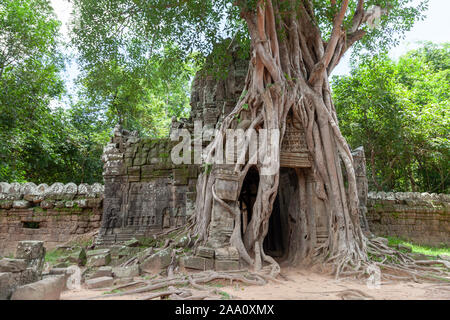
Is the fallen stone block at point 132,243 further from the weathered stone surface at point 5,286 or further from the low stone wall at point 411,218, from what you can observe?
the low stone wall at point 411,218

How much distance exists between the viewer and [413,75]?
395 inches

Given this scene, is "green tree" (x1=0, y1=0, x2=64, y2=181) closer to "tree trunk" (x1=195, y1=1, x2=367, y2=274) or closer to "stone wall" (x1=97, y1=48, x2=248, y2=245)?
"stone wall" (x1=97, y1=48, x2=248, y2=245)

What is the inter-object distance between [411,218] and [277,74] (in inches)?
226

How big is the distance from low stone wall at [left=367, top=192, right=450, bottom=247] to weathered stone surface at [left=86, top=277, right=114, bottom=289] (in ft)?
21.4

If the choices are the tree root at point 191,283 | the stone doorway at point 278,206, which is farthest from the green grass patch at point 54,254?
the stone doorway at point 278,206

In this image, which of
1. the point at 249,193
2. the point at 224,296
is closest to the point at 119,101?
the point at 249,193

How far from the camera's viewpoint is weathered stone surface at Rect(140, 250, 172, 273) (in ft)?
13.2

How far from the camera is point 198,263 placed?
3.90 metres

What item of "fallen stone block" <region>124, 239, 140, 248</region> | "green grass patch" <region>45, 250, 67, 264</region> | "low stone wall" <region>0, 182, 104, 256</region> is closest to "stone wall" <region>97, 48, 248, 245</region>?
"fallen stone block" <region>124, 239, 140, 248</region>

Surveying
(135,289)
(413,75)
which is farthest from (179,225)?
(413,75)

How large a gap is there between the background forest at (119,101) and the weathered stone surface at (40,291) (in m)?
4.81

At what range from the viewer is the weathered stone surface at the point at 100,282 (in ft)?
10.5
